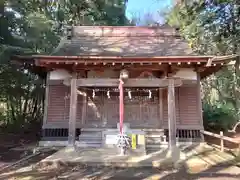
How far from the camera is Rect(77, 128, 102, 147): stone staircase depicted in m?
9.15

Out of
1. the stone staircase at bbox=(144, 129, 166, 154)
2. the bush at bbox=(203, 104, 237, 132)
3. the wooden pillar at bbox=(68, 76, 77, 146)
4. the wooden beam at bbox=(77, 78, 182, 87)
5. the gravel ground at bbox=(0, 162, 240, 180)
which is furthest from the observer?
the bush at bbox=(203, 104, 237, 132)

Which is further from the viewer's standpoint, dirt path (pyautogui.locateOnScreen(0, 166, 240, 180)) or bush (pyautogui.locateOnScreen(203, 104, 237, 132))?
bush (pyautogui.locateOnScreen(203, 104, 237, 132))

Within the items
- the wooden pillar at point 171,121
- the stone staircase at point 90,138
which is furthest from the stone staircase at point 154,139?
the stone staircase at point 90,138

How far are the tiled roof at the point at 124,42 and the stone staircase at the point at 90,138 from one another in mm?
2939

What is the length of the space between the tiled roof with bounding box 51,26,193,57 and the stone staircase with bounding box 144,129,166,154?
291cm

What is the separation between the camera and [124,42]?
442 inches

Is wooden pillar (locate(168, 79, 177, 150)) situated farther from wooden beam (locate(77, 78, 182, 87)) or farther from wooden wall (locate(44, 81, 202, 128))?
wooden wall (locate(44, 81, 202, 128))

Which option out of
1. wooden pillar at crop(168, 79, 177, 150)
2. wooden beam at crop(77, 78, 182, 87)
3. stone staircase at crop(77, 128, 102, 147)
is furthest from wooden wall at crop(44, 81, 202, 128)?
wooden beam at crop(77, 78, 182, 87)

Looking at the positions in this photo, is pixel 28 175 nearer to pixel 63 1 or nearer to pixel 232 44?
pixel 232 44

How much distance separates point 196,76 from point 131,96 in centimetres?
259

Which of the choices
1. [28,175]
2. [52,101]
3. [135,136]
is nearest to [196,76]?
[135,136]

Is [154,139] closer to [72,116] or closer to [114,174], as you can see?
[72,116]

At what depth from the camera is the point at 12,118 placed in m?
14.7

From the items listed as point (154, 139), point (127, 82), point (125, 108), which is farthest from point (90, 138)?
point (127, 82)
